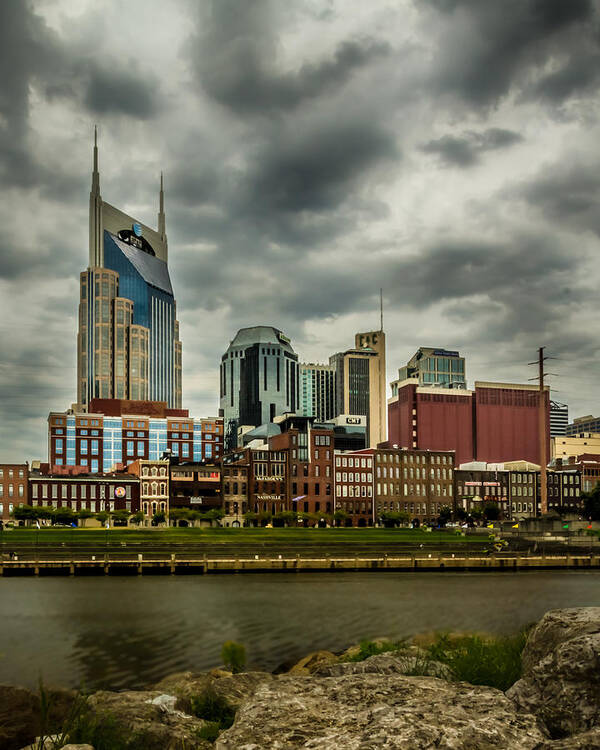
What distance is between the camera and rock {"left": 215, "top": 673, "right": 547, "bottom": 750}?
23.3 ft

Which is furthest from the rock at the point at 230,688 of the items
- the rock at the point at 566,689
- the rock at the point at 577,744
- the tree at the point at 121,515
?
the tree at the point at 121,515

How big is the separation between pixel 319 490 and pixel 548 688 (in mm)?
160539

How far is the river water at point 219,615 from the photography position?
33781 mm

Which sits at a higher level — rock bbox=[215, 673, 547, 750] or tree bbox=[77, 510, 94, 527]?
rock bbox=[215, 673, 547, 750]

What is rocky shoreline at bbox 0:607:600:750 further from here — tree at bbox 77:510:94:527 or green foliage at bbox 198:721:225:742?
tree at bbox 77:510:94:527

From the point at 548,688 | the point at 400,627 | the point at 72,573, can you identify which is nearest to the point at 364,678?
the point at 548,688

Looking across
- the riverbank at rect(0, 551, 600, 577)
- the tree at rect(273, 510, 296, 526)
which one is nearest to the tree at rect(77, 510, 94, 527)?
the tree at rect(273, 510, 296, 526)

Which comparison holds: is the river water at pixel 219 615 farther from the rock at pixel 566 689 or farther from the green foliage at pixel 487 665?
the rock at pixel 566 689

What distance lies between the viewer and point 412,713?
25.1 feet

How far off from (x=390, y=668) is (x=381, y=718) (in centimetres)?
651

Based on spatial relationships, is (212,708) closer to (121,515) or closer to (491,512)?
(121,515)

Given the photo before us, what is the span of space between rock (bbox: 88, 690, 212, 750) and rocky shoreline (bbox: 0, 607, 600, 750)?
0.04 meters

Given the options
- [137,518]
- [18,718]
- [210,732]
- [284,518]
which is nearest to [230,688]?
[210,732]

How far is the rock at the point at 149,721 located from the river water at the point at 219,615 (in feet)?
17.9
